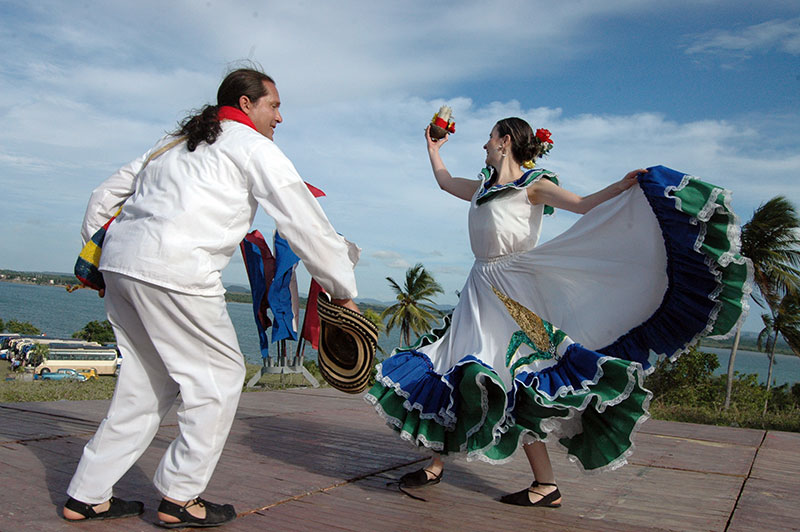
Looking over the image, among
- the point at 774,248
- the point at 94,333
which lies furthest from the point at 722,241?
the point at 94,333

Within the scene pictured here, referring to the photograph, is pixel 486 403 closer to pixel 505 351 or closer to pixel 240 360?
pixel 505 351

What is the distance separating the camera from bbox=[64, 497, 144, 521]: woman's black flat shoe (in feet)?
8.31

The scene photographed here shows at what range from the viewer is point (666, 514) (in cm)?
323

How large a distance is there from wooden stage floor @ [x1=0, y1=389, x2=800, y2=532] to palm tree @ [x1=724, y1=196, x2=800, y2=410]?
21.3 metres

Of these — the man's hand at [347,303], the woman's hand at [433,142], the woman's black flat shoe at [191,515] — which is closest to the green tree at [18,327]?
the woman's hand at [433,142]

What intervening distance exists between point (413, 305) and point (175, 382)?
142 ft

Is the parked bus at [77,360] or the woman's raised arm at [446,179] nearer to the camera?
the woman's raised arm at [446,179]

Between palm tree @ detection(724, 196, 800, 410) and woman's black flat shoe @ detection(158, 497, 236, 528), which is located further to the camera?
palm tree @ detection(724, 196, 800, 410)

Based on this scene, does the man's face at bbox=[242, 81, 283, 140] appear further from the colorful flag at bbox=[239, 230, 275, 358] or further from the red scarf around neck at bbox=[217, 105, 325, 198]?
the colorful flag at bbox=[239, 230, 275, 358]

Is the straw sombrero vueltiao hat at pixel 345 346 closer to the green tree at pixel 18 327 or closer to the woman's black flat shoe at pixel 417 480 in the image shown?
the woman's black flat shoe at pixel 417 480

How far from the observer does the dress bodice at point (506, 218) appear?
11.9 ft

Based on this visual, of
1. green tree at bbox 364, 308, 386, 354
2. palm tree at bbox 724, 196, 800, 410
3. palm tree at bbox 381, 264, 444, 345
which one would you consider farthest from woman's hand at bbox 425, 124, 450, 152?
palm tree at bbox 381, 264, 444, 345

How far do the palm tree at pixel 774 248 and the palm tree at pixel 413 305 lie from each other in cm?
2376

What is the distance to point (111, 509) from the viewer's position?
103 inches
